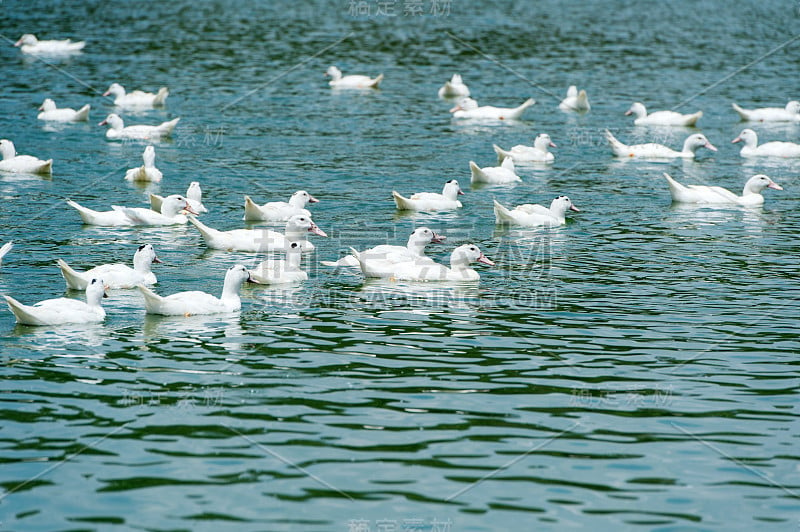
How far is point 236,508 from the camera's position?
9.66 meters

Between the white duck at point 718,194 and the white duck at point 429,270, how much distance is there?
765cm

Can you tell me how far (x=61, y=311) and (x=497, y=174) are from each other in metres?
12.9

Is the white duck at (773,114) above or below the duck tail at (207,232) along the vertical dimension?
above

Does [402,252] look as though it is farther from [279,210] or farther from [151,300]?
[151,300]

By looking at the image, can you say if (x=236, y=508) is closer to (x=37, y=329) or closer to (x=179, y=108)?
(x=37, y=329)

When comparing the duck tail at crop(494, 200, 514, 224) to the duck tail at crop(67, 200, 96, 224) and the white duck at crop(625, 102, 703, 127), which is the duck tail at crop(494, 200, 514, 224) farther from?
the white duck at crop(625, 102, 703, 127)

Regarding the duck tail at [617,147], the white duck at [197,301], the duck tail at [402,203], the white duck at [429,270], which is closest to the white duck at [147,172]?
the duck tail at [402,203]

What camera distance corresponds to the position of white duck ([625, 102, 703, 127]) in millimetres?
32344

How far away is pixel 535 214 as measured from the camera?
21250mm

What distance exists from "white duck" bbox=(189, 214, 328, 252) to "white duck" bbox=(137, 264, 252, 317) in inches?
136

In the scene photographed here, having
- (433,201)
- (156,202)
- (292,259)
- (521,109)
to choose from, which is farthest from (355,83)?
(292,259)

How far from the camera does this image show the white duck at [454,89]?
1435 inches

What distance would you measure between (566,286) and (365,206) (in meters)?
6.69

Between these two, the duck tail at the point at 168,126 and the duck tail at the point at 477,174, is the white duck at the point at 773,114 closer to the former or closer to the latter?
the duck tail at the point at 477,174
